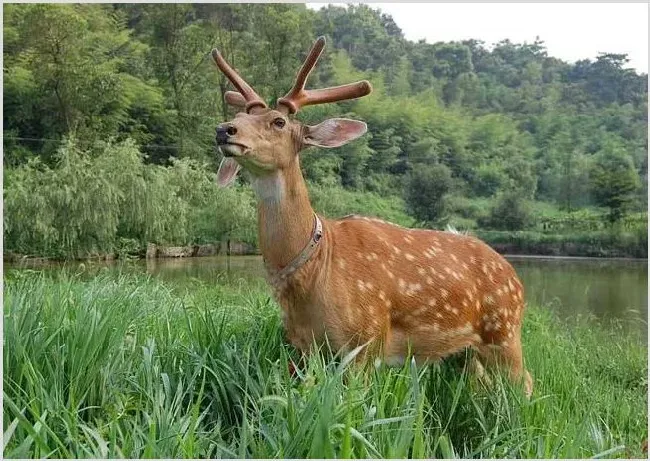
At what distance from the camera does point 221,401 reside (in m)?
1.58

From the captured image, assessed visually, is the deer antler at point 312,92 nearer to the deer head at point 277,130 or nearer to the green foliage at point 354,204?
the deer head at point 277,130

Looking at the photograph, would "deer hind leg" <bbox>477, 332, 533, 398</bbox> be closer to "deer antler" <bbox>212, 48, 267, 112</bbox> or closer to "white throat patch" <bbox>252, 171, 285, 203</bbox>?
"white throat patch" <bbox>252, 171, 285, 203</bbox>

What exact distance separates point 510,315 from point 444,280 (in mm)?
306

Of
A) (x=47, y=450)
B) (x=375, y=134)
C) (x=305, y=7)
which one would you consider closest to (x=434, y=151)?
(x=375, y=134)

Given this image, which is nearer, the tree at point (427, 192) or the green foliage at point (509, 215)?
the tree at point (427, 192)

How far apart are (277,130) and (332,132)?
17cm

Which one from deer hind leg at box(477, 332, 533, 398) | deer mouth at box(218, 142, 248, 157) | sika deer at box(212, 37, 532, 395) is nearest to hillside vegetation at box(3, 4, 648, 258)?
deer hind leg at box(477, 332, 533, 398)

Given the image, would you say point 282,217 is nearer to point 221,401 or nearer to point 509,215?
point 221,401

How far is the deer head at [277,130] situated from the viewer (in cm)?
162

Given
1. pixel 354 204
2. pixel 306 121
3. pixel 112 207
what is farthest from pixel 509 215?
pixel 112 207

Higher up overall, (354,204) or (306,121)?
(306,121)

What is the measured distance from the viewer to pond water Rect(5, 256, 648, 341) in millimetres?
6320

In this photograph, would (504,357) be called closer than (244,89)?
No

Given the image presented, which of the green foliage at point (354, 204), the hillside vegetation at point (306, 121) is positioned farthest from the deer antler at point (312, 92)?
the hillside vegetation at point (306, 121)
